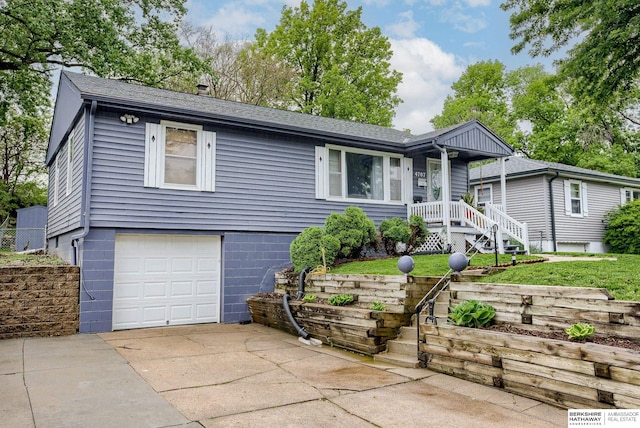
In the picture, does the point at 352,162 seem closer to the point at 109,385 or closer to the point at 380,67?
the point at 109,385

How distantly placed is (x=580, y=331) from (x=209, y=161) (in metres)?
7.22

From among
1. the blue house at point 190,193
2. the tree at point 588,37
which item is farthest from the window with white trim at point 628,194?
the tree at point 588,37

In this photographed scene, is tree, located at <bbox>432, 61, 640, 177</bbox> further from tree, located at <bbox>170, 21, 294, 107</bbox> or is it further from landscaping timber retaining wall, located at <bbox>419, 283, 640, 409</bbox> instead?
landscaping timber retaining wall, located at <bbox>419, 283, 640, 409</bbox>

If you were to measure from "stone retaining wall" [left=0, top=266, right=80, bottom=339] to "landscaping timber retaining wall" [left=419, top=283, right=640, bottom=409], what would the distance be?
597 cm

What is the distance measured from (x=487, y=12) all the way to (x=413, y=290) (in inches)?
443

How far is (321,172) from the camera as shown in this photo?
1066 cm

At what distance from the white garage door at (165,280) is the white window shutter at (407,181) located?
5.25 meters

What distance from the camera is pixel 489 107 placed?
33125 millimetres

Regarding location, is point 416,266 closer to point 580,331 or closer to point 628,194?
point 580,331

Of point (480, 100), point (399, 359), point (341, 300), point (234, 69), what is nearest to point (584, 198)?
point (341, 300)

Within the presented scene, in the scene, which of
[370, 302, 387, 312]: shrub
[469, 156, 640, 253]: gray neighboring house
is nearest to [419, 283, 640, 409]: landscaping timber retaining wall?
[370, 302, 387, 312]: shrub

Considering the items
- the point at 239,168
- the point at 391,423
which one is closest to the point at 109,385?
the point at 391,423

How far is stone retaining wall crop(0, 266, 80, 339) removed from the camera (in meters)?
7.20

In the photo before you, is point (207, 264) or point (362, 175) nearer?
point (207, 264)
